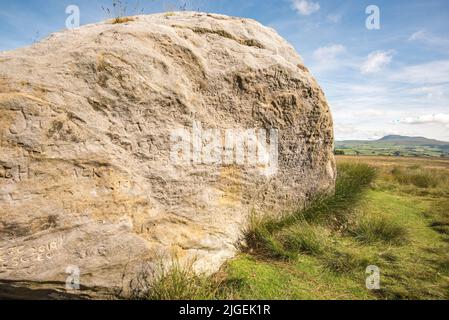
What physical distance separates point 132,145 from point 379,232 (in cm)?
428

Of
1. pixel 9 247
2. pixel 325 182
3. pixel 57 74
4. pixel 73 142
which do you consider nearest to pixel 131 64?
pixel 57 74

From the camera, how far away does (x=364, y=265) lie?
432 centimetres

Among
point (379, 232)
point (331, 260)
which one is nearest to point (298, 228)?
point (331, 260)

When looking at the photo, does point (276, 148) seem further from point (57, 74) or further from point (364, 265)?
point (57, 74)

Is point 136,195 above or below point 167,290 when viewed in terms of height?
above

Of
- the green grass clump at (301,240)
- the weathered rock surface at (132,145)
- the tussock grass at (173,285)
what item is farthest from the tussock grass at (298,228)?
the tussock grass at (173,285)

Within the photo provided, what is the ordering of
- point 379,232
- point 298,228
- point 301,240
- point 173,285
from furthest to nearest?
point 379,232 < point 298,228 < point 301,240 < point 173,285

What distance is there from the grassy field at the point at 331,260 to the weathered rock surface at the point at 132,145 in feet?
1.21

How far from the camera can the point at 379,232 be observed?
5.34 m

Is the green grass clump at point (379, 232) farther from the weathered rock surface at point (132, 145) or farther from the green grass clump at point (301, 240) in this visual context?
the weathered rock surface at point (132, 145)

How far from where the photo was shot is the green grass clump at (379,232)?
5.16 metres

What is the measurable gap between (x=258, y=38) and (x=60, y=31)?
2969 mm

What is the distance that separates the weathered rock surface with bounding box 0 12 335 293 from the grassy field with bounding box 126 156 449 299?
0.37 metres

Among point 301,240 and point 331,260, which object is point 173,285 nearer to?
point 301,240
